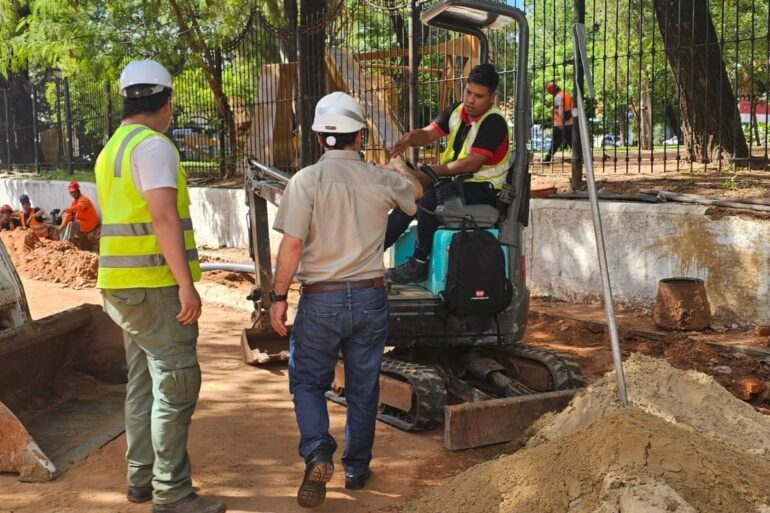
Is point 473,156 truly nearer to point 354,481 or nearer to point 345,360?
point 345,360

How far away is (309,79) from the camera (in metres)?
13.4

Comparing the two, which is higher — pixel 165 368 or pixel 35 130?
pixel 35 130

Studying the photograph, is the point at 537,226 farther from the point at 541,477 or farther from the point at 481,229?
the point at 541,477

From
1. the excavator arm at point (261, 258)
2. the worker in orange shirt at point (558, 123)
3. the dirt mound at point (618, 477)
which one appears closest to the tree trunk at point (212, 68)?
the worker in orange shirt at point (558, 123)

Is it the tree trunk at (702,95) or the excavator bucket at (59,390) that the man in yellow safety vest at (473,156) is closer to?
the excavator bucket at (59,390)

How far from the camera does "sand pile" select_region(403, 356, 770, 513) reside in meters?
3.54

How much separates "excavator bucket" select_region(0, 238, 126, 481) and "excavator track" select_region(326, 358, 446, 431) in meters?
1.75

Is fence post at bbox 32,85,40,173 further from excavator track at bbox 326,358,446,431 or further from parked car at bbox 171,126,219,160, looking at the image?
excavator track at bbox 326,358,446,431

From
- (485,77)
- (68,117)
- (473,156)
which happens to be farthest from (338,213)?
(68,117)

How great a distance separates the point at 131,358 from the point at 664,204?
5.75 meters

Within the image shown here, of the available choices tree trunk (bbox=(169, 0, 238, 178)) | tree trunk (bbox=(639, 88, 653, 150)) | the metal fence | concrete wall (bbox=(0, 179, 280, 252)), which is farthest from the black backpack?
tree trunk (bbox=(169, 0, 238, 178))

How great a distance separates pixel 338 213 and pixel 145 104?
1052mm

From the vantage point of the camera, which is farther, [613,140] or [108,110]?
[108,110]

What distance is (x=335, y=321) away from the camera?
4340mm
